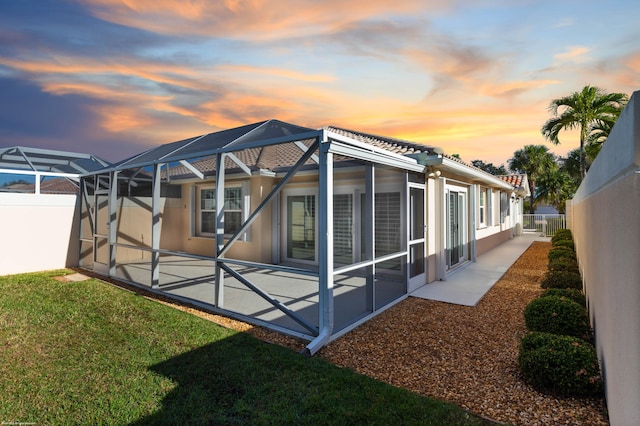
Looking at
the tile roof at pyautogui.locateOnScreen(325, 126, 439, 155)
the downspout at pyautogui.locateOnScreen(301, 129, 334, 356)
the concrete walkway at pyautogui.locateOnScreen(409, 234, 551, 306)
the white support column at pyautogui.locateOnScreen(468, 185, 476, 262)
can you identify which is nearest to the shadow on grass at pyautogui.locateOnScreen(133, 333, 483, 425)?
the downspout at pyautogui.locateOnScreen(301, 129, 334, 356)

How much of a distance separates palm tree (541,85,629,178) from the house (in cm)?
550

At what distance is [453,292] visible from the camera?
7.45 metres

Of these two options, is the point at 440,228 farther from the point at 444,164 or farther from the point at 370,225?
the point at 370,225

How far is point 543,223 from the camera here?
2330 cm

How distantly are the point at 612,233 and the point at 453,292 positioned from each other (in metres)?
5.08

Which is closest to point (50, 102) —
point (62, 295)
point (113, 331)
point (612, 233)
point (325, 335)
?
point (62, 295)

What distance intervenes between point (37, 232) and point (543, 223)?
28409 mm

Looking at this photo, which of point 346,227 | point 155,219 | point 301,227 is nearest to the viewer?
point 155,219

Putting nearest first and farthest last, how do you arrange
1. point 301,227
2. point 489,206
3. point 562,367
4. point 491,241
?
point 562,367 → point 301,227 → point 489,206 → point 491,241

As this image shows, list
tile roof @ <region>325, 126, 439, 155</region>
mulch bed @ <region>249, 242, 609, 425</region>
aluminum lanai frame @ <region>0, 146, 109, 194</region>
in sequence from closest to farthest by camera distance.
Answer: mulch bed @ <region>249, 242, 609, 425</region> < tile roof @ <region>325, 126, 439, 155</region> < aluminum lanai frame @ <region>0, 146, 109, 194</region>

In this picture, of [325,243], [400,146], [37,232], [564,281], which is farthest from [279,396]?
[37,232]

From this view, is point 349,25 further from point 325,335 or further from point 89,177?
point 89,177

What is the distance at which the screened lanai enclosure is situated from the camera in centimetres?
533

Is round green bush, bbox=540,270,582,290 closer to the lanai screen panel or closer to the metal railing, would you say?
the lanai screen panel
